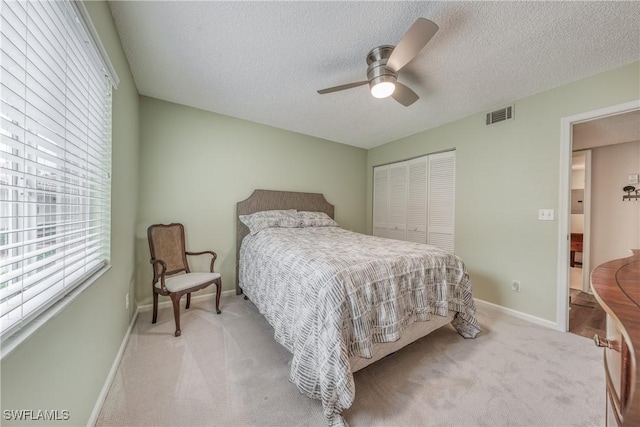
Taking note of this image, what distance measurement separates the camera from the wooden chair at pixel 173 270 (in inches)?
84.9

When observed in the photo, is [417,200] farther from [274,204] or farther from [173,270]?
[173,270]

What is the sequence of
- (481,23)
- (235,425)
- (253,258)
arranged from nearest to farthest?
(235,425), (481,23), (253,258)

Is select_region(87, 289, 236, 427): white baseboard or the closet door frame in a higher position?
the closet door frame

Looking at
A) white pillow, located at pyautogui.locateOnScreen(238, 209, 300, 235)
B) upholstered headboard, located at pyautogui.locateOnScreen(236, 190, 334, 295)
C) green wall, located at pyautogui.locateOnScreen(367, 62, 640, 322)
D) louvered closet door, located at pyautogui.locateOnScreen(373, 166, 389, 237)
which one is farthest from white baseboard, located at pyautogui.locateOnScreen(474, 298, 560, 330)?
white pillow, located at pyautogui.locateOnScreen(238, 209, 300, 235)

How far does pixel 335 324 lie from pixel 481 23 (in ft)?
7.12

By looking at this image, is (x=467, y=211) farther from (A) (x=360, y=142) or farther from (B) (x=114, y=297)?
(B) (x=114, y=297)

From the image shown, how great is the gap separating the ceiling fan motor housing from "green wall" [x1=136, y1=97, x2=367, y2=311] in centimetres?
203

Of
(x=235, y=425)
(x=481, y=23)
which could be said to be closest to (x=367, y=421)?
(x=235, y=425)

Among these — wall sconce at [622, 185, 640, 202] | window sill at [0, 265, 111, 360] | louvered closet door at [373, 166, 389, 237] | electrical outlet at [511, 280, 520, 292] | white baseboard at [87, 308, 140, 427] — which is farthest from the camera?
louvered closet door at [373, 166, 389, 237]

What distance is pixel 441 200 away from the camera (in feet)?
11.0

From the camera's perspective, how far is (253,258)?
2604 mm

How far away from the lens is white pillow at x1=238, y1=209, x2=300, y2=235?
9.86 feet

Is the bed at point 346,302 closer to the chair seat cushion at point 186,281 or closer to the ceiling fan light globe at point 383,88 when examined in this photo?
the chair seat cushion at point 186,281

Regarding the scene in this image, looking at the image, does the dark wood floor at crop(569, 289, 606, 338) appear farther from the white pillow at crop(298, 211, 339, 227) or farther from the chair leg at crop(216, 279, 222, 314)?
the chair leg at crop(216, 279, 222, 314)
